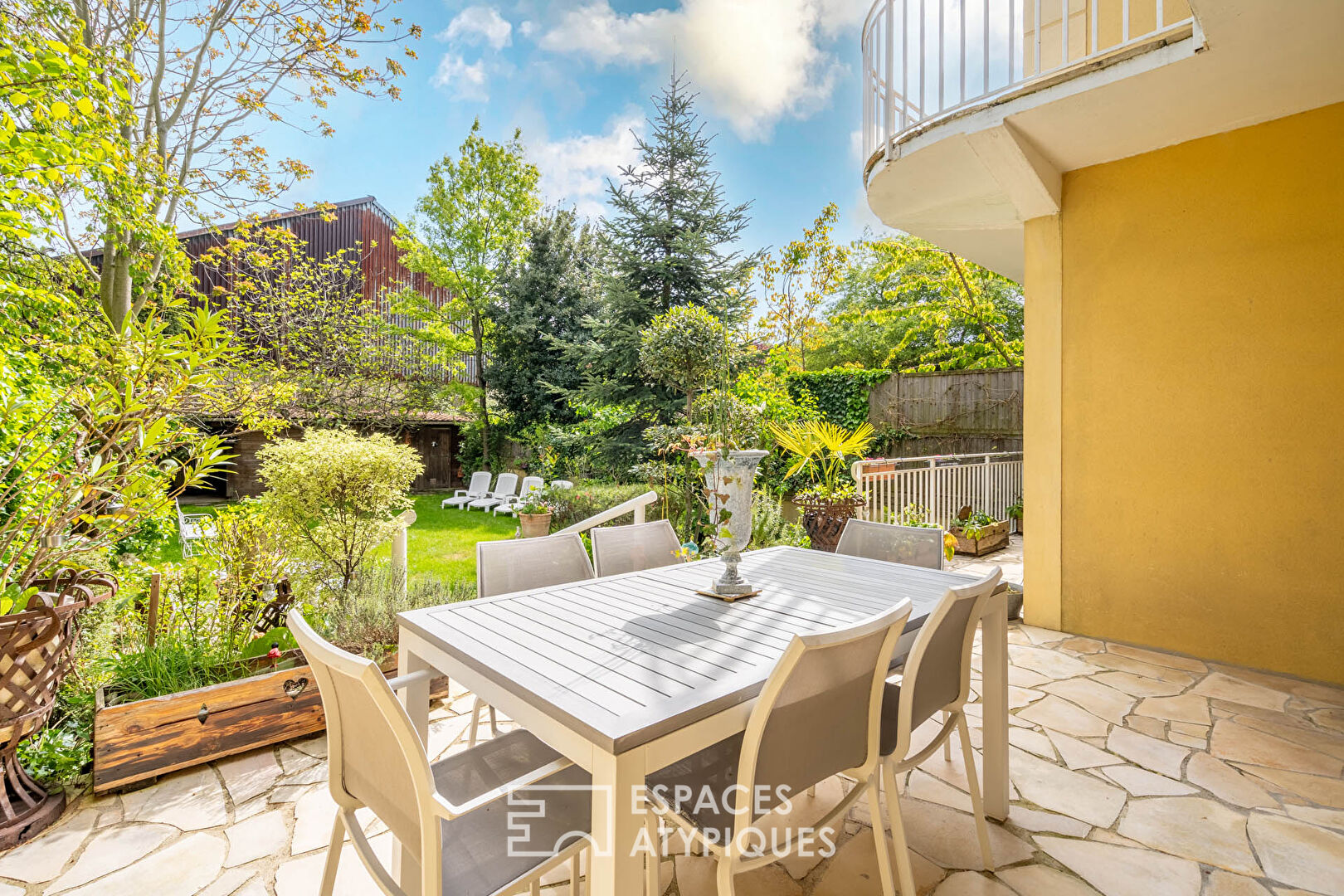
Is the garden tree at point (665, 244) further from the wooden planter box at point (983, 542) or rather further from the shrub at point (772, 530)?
the wooden planter box at point (983, 542)

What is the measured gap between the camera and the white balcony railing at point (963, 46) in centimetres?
347

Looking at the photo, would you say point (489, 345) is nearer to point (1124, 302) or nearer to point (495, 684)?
point (1124, 302)

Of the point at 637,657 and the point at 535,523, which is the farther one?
the point at 535,523

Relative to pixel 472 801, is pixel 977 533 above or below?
below

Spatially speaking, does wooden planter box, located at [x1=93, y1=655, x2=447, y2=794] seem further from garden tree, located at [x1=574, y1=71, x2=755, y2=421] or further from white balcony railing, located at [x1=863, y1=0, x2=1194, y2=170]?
garden tree, located at [x1=574, y1=71, x2=755, y2=421]

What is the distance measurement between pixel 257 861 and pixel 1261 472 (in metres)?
4.83

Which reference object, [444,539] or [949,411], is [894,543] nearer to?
[444,539]

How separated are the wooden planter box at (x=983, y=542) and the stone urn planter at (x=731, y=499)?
186 inches

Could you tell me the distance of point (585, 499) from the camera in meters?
7.34

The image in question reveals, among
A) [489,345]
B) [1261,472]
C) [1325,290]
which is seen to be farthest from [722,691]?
[489,345]

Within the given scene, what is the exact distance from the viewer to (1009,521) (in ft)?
23.5

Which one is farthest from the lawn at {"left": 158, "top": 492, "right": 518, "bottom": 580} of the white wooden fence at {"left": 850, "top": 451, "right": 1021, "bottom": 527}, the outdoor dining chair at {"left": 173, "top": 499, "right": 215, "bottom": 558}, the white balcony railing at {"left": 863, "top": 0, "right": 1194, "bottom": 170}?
the white balcony railing at {"left": 863, "top": 0, "right": 1194, "bottom": 170}

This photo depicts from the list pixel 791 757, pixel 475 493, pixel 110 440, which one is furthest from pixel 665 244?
pixel 791 757

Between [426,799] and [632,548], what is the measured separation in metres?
1.69
